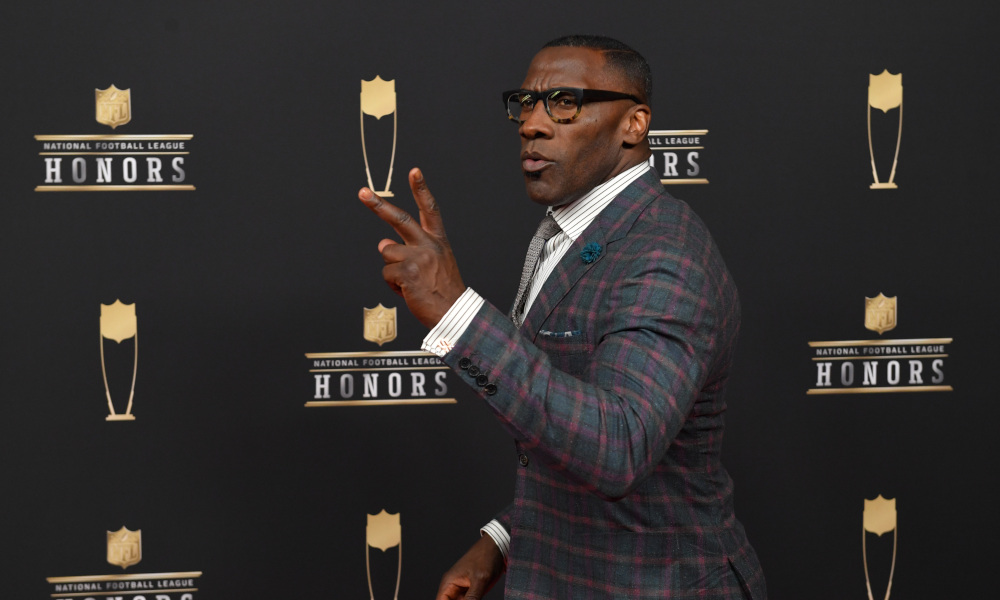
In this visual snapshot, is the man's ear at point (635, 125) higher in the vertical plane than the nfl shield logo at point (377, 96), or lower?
lower

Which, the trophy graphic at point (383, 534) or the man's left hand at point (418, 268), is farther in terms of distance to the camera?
the trophy graphic at point (383, 534)

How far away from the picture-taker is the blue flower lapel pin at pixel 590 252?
1.37 metres

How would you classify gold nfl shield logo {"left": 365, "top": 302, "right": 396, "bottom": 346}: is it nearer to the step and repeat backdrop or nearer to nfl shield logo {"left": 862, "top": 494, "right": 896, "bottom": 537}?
the step and repeat backdrop

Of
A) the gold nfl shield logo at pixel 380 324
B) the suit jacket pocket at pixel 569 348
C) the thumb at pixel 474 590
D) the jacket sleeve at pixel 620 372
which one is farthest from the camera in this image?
the gold nfl shield logo at pixel 380 324

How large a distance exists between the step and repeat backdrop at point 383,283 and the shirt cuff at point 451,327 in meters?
1.48

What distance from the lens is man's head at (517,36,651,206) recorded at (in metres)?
1.47

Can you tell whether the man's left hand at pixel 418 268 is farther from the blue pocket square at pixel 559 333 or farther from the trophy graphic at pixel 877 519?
the trophy graphic at pixel 877 519

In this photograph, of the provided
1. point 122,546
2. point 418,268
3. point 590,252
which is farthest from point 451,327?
point 122,546

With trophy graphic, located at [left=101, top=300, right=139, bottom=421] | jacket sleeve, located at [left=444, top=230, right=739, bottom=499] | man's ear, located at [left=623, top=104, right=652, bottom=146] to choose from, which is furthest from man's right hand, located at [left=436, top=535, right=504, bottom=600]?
trophy graphic, located at [left=101, top=300, right=139, bottom=421]

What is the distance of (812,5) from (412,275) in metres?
1.96

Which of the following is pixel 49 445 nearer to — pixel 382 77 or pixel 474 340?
pixel 382 77

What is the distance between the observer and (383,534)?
8.58ft

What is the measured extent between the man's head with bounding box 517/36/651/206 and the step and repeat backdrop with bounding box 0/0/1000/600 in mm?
1077

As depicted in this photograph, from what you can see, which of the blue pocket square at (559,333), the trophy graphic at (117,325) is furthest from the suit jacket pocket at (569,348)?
the trophy graphic at (117,325)
